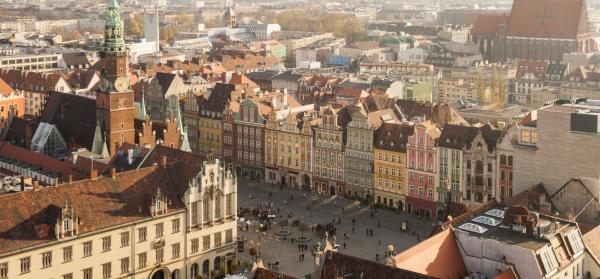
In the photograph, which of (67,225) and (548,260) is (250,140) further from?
(548,260)

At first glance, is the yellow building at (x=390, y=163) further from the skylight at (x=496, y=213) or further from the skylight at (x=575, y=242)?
the skylight at (x=575, y=242)

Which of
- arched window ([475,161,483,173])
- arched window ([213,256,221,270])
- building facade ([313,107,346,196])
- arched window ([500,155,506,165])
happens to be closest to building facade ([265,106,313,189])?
building facade ([313,107,346,196])

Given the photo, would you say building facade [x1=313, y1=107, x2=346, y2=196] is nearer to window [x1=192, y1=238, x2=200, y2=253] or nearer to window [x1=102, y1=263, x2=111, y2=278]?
window [x1=192, y1=238, x2=200, y2=253]

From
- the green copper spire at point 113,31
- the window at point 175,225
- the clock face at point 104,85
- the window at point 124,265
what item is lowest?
the window at point 124,265

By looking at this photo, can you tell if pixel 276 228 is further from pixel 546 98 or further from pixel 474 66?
pixel 474 66

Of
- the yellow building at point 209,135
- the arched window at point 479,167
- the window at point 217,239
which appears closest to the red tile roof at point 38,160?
the window at point 217,239

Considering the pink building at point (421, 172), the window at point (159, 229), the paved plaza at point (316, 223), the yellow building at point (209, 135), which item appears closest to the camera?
the window at point (159, 229)

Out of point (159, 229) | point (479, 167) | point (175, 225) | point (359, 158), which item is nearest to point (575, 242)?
point (175, 225)
